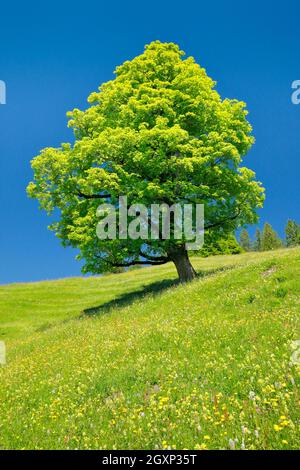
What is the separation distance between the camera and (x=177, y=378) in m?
9.77

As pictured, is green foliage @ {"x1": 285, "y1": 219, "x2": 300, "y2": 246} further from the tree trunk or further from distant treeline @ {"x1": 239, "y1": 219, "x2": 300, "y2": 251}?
the tree trunk

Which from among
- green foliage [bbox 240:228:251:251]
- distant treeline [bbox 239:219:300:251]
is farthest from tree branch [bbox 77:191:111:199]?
green foliage [bbox 240:228:251:251]

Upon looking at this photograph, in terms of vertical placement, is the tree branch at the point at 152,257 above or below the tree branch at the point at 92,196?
below

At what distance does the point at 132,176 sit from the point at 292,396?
1894 centimetres

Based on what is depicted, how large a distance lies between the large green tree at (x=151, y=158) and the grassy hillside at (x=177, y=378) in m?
7.88

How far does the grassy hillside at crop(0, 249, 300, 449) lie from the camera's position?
7.33m

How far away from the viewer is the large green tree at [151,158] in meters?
24.1

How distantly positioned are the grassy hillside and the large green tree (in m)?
7.88

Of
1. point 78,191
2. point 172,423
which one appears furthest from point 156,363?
point 78,191

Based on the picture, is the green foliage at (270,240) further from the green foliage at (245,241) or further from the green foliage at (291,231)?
the green foliage at (245,241)

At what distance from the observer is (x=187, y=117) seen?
87.9ft

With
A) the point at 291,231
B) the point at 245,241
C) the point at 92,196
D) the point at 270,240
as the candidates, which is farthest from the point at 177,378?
the point at 245,241

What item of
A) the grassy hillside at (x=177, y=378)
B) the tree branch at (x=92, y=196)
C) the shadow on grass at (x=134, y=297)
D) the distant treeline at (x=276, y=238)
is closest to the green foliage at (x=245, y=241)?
the distant treeline at (x=276, y=238)
